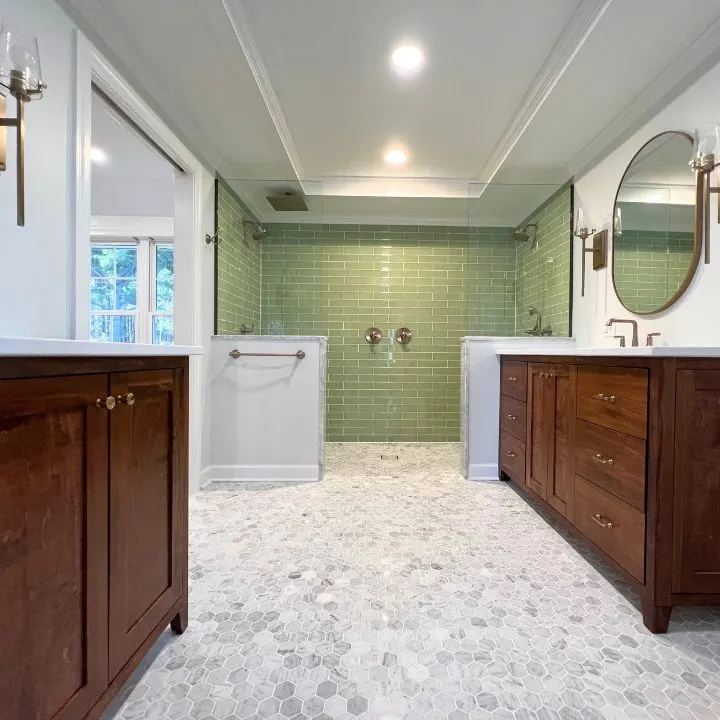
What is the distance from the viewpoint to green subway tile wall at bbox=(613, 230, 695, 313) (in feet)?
5.99

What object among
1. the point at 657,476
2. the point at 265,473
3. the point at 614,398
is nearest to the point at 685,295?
the point at 614,398

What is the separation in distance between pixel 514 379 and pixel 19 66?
8.58ft

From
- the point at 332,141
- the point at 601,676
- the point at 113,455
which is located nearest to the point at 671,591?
the point at 601,676

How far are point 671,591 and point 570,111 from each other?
2313 millimetres

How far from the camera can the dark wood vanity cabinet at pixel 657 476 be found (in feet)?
3.88

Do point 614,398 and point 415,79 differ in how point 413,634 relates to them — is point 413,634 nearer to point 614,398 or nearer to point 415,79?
point 614,398

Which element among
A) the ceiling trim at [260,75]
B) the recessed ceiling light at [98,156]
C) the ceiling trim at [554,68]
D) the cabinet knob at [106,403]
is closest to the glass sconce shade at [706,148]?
the ceiling trim at [554,68]

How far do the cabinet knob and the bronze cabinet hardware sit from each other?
10.8ft

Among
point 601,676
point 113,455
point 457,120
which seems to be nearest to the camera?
point 113,455

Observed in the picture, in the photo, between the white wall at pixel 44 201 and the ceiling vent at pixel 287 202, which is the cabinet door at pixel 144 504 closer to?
the white wall at pixel 44 201

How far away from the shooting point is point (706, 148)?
1657 millimetres

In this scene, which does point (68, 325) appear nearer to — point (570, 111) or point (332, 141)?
point (332, 141)

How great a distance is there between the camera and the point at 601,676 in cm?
106

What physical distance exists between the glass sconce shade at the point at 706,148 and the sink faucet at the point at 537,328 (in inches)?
56.5
